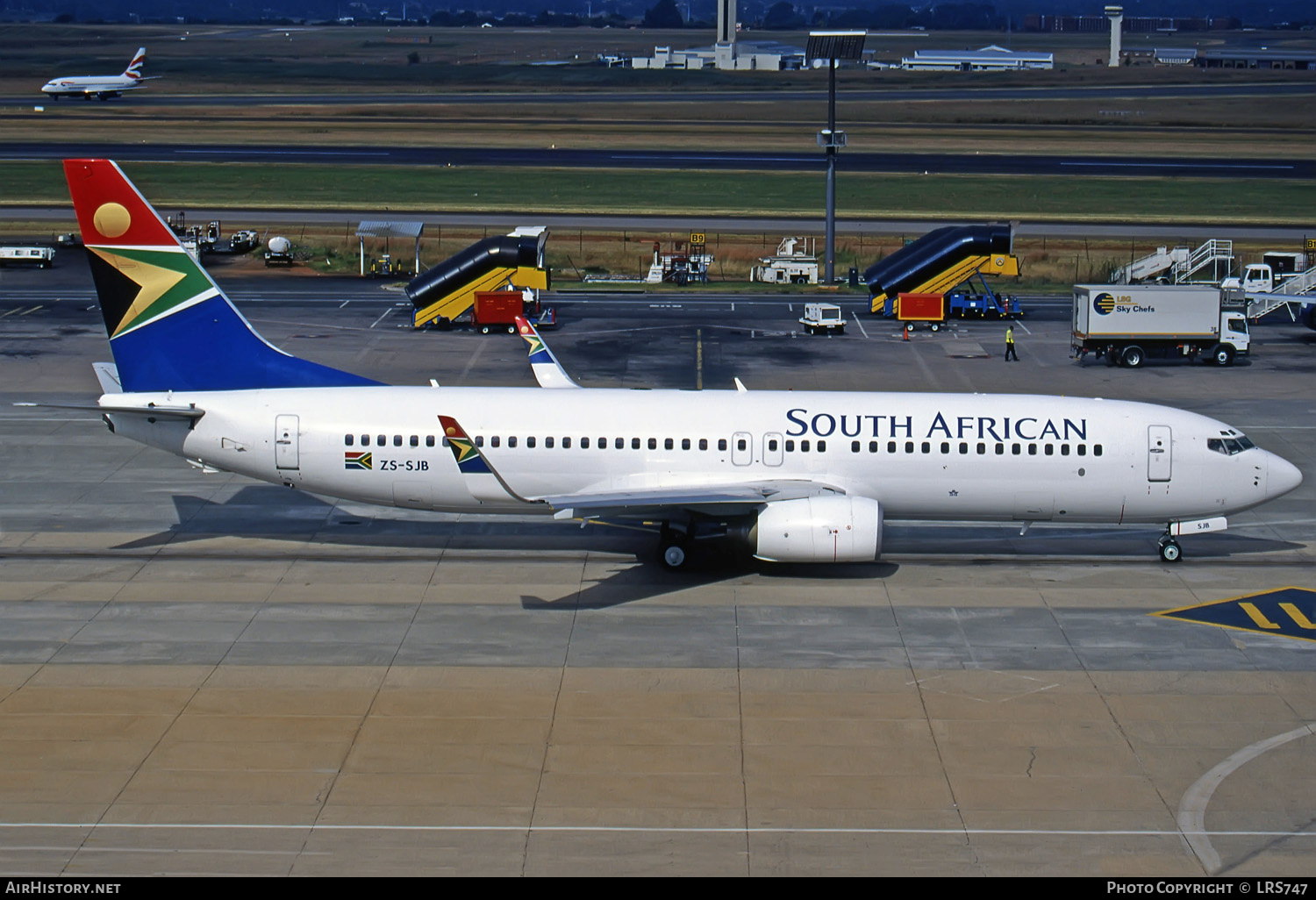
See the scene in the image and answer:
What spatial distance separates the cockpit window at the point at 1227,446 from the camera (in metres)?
35.4

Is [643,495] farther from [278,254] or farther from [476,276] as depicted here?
[278,254]

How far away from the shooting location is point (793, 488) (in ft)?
113

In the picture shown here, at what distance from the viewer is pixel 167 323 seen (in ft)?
119

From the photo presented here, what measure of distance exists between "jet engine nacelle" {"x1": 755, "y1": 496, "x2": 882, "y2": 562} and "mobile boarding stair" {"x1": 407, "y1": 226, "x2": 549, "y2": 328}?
1613 inches

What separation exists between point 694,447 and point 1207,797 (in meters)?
15.6

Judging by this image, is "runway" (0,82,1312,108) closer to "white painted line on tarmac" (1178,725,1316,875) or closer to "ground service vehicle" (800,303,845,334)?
"ground service vehicle" (800,303,845,334)

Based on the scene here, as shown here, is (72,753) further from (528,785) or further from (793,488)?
(793,488)

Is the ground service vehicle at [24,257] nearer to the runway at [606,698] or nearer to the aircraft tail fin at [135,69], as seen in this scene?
the runway at [606,698]

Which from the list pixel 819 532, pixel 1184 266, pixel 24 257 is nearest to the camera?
pixel 819 532

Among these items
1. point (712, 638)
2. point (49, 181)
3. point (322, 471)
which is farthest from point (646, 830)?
point (49, 181)

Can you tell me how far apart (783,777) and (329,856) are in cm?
790

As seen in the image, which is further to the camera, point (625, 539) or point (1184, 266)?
point (1184, 266)

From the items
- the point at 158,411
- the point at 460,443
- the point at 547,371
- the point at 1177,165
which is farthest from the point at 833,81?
the point at 1177,165

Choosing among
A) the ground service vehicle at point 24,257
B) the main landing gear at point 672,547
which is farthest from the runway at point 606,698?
the ground service vehicle at point 24,257
